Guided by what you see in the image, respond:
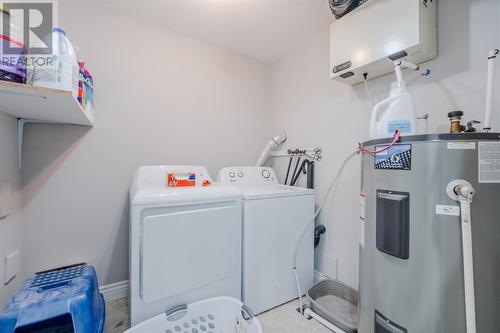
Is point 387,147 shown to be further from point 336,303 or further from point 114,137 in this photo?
point 114,137

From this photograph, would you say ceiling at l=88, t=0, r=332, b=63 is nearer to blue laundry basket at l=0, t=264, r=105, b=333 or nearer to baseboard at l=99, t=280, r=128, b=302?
blue laundry basket at l=0, t=264, r=105, b=333

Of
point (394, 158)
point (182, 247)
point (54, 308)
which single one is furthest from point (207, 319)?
point (394, 158)

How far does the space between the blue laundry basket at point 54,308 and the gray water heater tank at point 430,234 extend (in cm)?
145

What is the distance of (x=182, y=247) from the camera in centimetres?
122

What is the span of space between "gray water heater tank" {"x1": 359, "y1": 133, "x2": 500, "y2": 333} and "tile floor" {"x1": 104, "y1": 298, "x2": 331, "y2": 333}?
1.61 feet

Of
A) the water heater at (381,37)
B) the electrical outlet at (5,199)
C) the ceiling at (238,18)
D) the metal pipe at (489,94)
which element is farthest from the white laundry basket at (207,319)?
the ceiling at (238,18)

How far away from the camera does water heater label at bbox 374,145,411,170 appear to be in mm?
904

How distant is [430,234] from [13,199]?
2318 mm

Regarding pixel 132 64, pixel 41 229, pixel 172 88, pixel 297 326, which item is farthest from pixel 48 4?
pixel 297 326

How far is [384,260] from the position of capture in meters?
0.98

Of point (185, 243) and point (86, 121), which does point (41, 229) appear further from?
point (185, 243)

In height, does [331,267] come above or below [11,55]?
below

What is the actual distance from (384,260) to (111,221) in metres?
1.91

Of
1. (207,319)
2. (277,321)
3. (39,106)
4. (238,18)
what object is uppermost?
(238,18)
